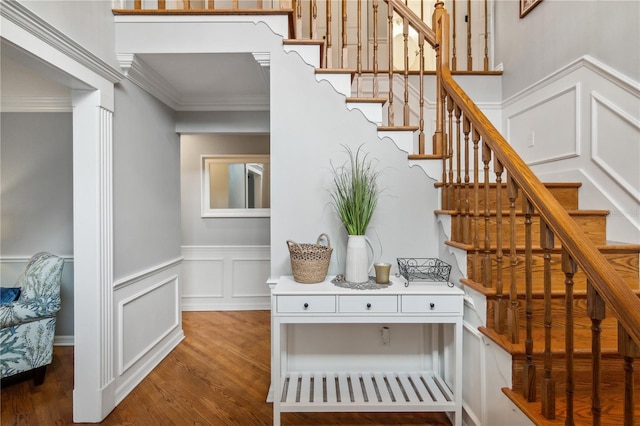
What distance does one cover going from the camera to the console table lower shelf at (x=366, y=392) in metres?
1.69

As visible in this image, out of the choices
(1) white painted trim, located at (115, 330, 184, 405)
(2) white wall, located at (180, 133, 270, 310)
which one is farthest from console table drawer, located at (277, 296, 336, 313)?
(2) white wall, located at (180, 133, 270, 310)

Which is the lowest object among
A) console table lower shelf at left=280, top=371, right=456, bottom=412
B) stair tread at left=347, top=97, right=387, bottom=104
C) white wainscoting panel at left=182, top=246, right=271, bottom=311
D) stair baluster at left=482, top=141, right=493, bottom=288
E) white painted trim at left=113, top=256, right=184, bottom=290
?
console table lower shelf at left=280, top=371, right=456, bottom=412

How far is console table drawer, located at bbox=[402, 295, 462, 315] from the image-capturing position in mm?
1653

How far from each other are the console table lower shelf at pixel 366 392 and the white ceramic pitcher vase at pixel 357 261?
62 centimetres

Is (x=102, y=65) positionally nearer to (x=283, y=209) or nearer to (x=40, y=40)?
(x=40, y=40)

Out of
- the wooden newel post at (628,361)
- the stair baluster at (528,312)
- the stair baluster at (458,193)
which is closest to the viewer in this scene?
the wooden newel post at (628,361)

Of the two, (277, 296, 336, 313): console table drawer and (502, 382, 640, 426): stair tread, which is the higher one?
(277, 296, 336, 313): console table drawer

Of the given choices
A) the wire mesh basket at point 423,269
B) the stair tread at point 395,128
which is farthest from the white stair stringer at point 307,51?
the wire mesh basket at point 423,269

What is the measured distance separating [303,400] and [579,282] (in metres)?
1.53

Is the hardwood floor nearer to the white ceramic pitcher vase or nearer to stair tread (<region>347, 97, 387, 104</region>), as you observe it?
the white ceramic pitcher vase

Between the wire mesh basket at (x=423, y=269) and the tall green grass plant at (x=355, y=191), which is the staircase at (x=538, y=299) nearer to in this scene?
the wire mesh basket at (x=423, y=269)

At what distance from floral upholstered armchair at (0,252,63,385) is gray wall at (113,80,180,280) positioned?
2.05 feet

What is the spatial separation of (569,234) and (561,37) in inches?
74.3

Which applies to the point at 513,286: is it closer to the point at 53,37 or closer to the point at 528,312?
the point at 528,312
